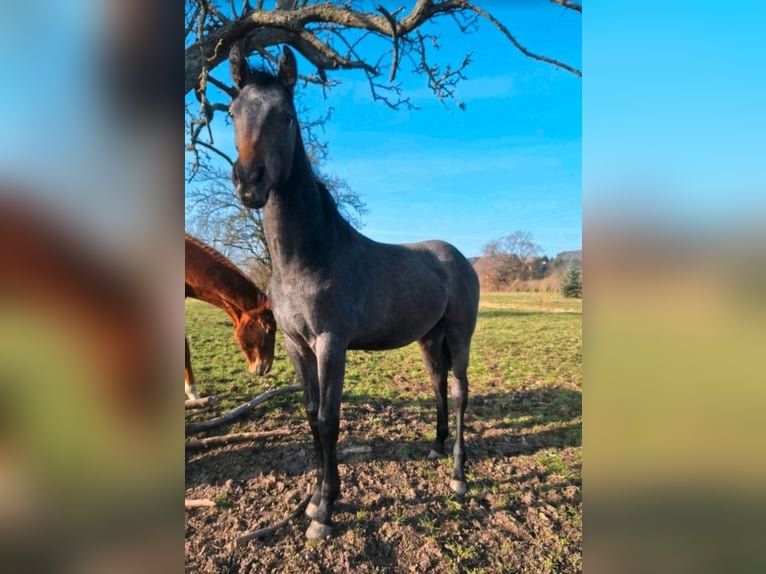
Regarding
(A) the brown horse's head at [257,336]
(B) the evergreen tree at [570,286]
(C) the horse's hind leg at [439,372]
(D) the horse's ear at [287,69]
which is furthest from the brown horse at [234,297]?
(B) the evergreen tree at [570,286]

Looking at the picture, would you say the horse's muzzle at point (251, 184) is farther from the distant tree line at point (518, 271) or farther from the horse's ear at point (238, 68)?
the distant tree line at point (518, 271)

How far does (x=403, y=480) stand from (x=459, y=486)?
448mm

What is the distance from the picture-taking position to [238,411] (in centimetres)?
371

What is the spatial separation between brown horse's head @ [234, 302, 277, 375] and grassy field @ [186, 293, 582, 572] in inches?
19.0

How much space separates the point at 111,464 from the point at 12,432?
21cm

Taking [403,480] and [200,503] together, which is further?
[403,480]

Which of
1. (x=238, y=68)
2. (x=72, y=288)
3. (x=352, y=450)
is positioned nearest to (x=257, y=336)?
(x=352, y=450)

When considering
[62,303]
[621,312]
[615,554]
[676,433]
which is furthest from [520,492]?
[62,303]

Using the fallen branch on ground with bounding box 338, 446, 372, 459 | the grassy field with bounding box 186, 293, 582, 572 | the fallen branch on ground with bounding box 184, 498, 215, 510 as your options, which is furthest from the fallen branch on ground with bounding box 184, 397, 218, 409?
the fallen branch on ground with bounding box 338, 446, 372, 459

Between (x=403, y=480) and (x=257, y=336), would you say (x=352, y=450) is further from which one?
(x=257, y=336)

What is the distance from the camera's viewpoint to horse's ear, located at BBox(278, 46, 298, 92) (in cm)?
175

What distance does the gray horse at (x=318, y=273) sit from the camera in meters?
1.63

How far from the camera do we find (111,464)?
2.25ft

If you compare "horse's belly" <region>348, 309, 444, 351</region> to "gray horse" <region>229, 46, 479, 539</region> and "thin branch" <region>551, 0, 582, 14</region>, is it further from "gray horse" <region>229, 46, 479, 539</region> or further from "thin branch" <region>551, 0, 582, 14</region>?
"thin branch" <region>551, 0, 582, 14</region>
